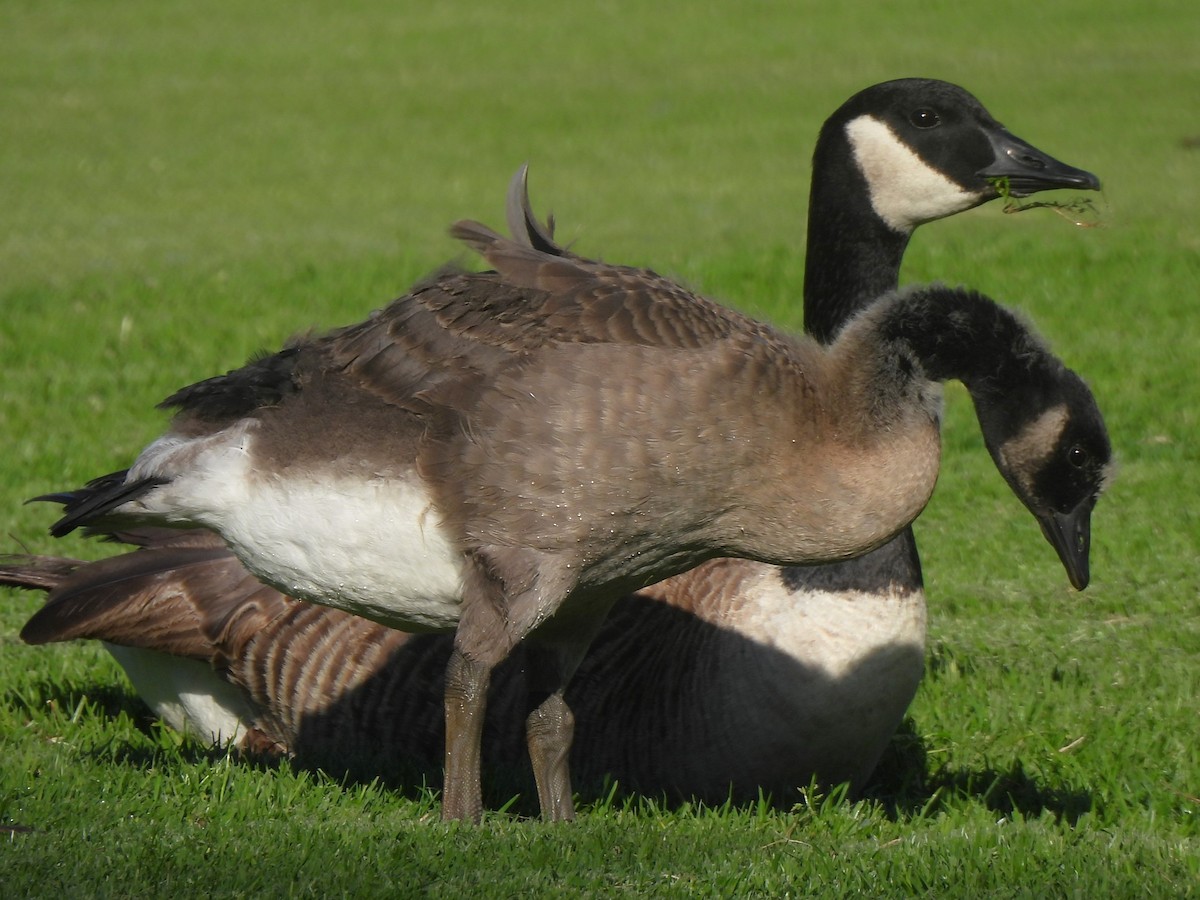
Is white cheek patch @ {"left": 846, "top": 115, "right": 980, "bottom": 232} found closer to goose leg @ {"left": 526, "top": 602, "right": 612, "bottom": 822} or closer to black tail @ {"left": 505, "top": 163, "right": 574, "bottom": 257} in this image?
black tail @ {"left": 505, "top": 163, "right": 574, "bottom": 257}

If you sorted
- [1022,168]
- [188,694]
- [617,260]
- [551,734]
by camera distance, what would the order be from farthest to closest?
[617,260] → [188,694] → [1022,168] → [551,734]

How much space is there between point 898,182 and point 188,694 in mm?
3002

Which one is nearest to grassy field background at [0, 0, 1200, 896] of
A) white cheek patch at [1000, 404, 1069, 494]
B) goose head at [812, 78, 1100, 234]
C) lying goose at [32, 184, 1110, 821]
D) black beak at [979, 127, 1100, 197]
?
black beak at [979, 127, 1100, 197]

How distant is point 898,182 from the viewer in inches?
223

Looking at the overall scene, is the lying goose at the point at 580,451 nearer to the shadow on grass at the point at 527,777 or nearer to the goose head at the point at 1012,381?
the goose head at the point at 1012,381

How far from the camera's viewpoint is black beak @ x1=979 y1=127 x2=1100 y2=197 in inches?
209

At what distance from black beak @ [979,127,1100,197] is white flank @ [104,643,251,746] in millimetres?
3086

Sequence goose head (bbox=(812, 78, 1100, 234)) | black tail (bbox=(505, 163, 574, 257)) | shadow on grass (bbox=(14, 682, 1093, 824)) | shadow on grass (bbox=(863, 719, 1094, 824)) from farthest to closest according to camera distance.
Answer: goose head (bbox=(812, 78, 1100, 234)), shadow on grass (bbox=(863, 719, 1094, 824)), shadow on grass (bbox=(14, 682, 1093, 824)), black tail (bbox=(505, 163, 574, 257))

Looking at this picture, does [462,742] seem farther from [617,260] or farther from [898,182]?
[617,260]

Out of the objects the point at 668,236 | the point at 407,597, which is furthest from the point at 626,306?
the point at 668,236

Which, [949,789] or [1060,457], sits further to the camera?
[949,789]

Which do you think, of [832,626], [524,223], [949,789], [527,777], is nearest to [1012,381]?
[832,626]

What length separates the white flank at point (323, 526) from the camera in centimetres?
430

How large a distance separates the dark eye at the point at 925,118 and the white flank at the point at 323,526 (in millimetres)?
2319
